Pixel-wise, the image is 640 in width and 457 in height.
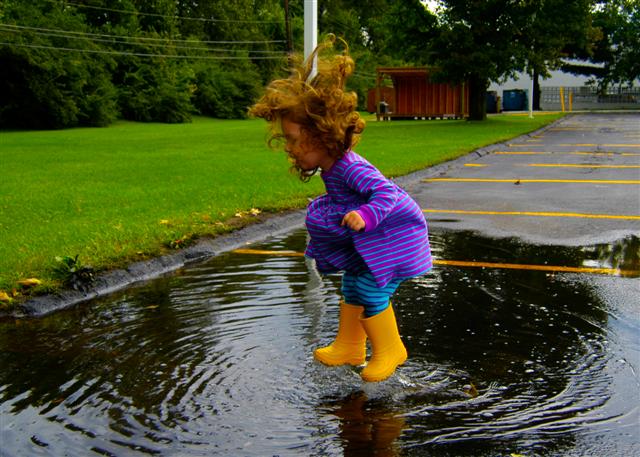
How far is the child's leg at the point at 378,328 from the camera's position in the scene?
3.45 m

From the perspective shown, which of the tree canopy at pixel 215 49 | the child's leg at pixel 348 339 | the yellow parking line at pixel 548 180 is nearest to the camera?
the child's leg at pixel 348 339

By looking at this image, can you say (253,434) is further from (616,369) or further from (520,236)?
(520,236)

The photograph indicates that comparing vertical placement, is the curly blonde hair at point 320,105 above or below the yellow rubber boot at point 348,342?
above

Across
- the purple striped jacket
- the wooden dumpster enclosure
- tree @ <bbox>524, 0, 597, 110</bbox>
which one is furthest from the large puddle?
the wooden dumpster enclosure

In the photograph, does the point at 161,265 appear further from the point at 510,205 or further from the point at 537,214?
the point at 510,205

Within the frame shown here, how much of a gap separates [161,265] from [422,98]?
110 feet

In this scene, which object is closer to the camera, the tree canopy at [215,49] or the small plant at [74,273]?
the small plant at [74,273]

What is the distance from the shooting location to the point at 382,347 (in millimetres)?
3467

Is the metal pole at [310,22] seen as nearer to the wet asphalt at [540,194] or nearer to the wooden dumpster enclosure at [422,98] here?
the wet asphalt at [540,194]

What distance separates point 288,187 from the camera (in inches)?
391

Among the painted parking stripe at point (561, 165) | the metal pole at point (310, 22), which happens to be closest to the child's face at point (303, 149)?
the metal pole at point (310, 22)

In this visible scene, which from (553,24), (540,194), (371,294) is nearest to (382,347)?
(371,294)

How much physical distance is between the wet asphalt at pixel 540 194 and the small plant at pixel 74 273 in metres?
3.67

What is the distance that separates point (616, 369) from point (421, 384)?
949 mm
